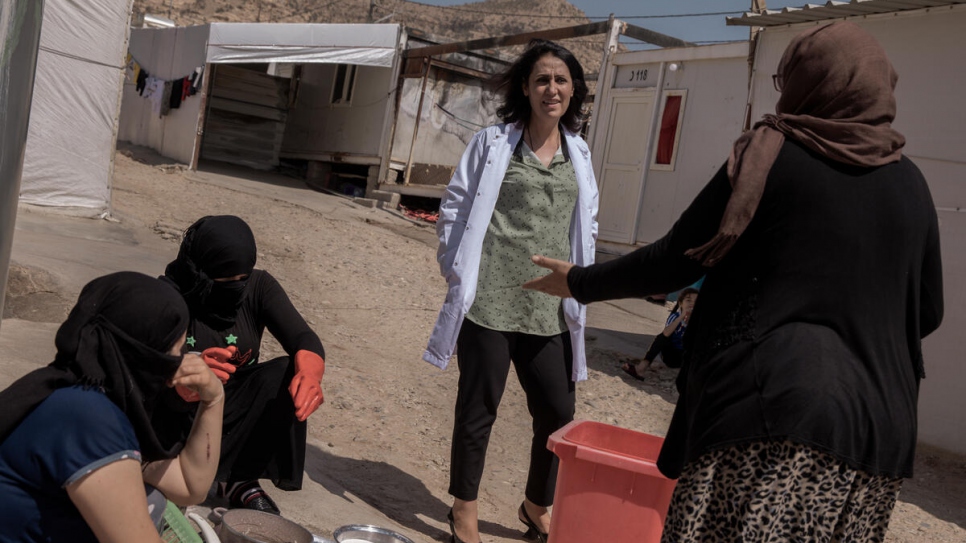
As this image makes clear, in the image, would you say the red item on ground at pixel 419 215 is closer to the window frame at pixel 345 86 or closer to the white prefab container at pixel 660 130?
the white prefab container at pixel 660 130

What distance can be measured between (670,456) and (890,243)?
652 millimetres

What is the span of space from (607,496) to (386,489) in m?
1.60

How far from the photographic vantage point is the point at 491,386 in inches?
143

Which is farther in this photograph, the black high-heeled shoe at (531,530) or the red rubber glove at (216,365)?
the black high-heeled shoe at (531,530)

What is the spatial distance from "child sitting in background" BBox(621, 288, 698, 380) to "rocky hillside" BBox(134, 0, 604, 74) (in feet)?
105

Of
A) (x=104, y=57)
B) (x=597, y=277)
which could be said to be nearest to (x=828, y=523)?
(x=597, y=277)

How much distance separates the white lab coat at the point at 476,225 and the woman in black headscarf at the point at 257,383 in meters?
0.51

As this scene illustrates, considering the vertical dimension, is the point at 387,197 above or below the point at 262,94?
below

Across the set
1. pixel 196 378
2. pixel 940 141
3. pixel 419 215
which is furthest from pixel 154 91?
pixel 196 378

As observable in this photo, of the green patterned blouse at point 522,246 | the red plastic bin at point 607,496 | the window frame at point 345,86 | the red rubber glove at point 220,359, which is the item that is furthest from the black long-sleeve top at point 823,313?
the window frame at point 345,86

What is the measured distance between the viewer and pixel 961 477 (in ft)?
20.0

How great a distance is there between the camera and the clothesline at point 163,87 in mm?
15969

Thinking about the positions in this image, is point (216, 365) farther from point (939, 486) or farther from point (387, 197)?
point (387, 197)

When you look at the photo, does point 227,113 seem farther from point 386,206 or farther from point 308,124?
point 386,206
